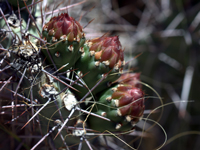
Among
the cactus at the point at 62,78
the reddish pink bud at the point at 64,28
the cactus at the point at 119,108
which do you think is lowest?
the cactus at the point at 119,108

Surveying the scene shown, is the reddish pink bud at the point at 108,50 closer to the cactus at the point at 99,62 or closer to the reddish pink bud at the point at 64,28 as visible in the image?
the cactus at the point at 99,62


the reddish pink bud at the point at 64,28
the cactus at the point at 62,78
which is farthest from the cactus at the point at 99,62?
the reddish pink bud at the point at 64,28

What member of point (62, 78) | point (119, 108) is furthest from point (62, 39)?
point (119, 108)

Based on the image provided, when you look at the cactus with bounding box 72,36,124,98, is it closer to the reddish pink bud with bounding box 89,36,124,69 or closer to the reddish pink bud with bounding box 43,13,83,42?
the reddish pink bud with bounding box 89,36,124,69

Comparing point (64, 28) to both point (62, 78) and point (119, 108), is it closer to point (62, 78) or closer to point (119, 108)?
point (62, 78)

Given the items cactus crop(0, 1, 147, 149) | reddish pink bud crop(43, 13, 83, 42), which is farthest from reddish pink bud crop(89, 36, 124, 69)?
reddish pink bud crop(43, 13, 83, 42)

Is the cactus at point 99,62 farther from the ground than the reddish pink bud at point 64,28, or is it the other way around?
the reddish pink bud at point 64,28

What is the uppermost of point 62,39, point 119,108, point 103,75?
point 62,39

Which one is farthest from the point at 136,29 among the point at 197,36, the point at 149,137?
the point at 149,137

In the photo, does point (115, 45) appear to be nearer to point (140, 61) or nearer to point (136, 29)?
point (140, 61)
